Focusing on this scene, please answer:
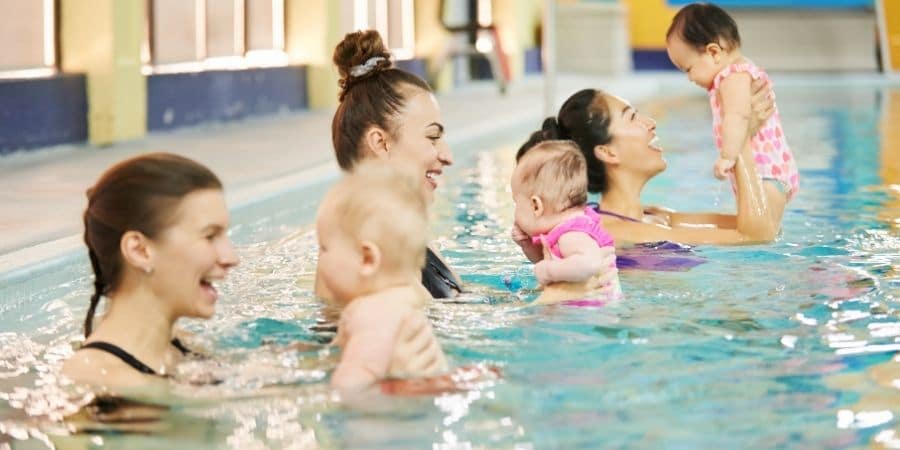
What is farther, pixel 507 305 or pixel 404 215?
pixel 507 305

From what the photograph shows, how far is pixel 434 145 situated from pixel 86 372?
56.1 inches

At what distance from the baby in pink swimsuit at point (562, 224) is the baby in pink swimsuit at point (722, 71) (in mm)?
1221

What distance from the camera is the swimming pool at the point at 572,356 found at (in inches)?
128

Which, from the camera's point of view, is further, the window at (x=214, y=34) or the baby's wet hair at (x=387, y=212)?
the window at (x=214, y=34)

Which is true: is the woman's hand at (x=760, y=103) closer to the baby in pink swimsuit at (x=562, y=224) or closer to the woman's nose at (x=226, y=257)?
the baby in pink swimsuit at (x=562, y=224)

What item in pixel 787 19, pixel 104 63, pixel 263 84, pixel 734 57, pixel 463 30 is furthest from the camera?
pixel 787 19

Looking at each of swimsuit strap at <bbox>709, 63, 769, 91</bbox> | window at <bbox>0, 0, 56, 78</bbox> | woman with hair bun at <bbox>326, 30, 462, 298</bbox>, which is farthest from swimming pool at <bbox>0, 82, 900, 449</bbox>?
window at <bbox>0, 0, 56, 78</bbox>

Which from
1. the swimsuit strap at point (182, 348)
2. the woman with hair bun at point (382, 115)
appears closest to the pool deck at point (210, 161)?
the woman with hair bun at point (382, 115)

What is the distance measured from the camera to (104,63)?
405 inches

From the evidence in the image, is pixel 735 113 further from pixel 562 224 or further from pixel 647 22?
pixel 647 22

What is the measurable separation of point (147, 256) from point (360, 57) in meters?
1.31

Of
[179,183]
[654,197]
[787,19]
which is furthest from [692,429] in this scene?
[787,19]

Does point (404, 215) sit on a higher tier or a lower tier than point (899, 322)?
higher

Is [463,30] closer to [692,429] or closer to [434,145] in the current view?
[434,145]
